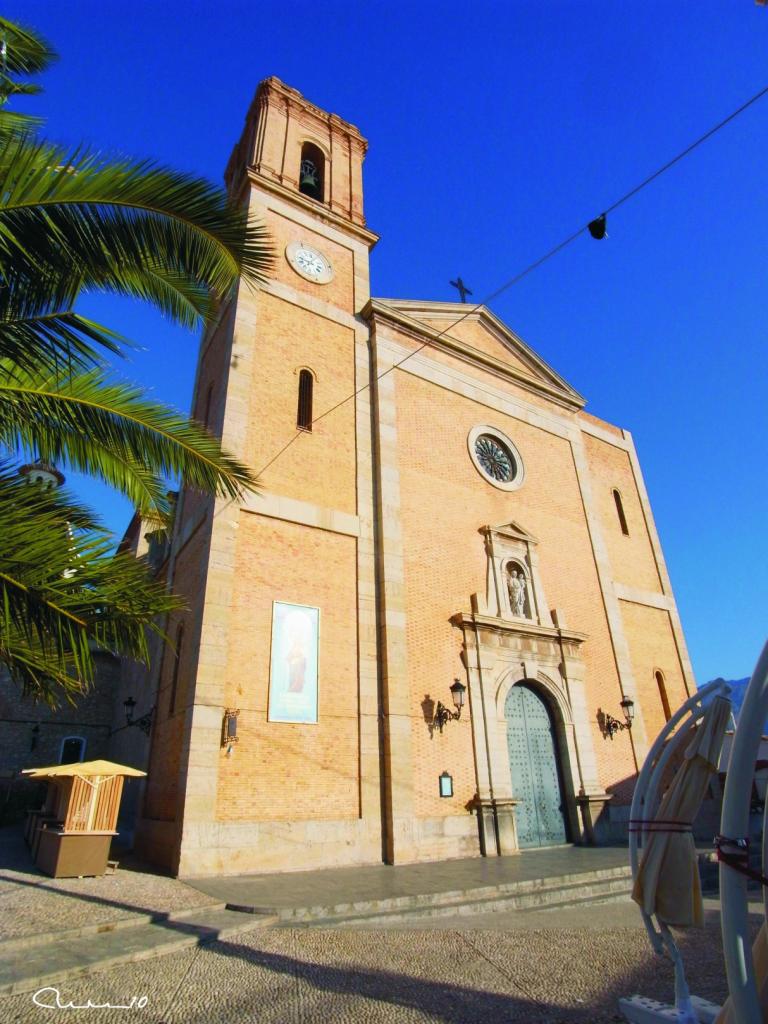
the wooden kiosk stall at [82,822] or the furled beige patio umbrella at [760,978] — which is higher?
the wooden kiosk stall at [82,822]

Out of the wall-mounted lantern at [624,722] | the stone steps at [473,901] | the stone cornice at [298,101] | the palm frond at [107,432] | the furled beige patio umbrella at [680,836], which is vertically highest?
the stone cornice at [298,101]

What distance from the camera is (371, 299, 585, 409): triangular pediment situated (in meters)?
16.9

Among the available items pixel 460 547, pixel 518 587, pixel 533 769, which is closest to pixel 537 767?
pixel 533 769

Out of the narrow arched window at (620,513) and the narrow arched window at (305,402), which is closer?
the narrow arched window at (305,402)

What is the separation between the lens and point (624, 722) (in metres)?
15.0

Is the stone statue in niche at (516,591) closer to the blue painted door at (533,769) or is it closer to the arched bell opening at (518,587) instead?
the arched bell opening at (518,587)

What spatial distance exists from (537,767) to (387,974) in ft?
30.6

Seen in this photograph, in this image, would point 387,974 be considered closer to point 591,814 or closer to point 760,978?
point 760,978

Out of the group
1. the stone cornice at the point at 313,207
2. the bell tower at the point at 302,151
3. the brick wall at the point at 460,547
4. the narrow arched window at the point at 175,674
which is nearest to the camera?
the narrow arched window at the point at 175,674

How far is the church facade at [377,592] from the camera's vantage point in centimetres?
1034

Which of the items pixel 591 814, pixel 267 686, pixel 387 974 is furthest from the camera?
pixel 591 814

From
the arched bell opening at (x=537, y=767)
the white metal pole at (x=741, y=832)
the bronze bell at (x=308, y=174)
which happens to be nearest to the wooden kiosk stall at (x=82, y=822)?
the arched bell opening at (x=537, y=767)

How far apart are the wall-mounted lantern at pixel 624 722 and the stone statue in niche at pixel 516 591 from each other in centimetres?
332

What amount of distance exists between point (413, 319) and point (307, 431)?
515cm
